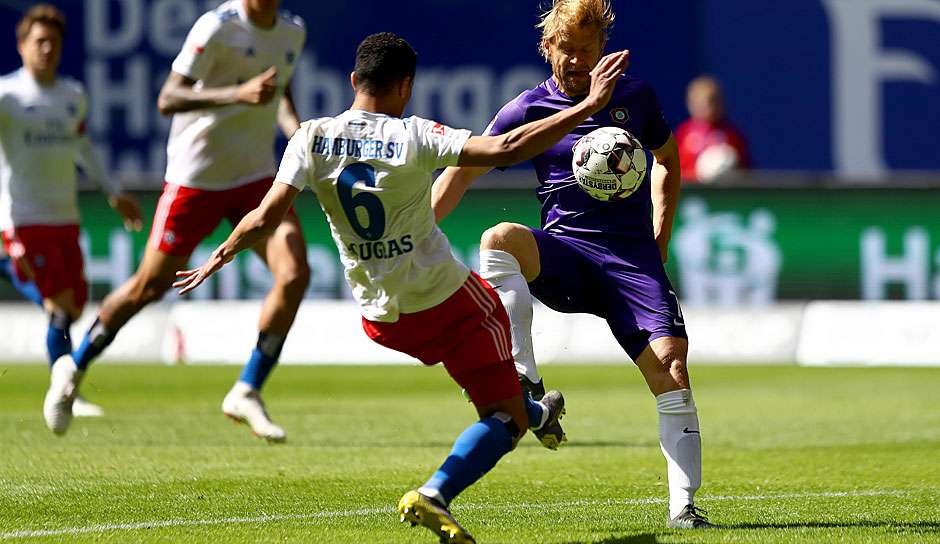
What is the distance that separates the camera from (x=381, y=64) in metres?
6.18

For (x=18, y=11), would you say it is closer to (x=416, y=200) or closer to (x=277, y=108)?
(x=277, y=108)

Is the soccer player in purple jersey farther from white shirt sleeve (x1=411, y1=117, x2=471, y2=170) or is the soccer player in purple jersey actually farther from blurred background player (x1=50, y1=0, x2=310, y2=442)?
blurred background player (x1=50, y1=0, x2=310, y2=442)

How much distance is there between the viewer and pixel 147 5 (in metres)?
21.0

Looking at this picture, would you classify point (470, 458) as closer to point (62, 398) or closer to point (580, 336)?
point (62, 398)

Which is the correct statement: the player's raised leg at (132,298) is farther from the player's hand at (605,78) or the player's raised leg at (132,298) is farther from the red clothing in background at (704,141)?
the red clothing in background at (704,141)

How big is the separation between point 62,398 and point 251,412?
1.27 metres

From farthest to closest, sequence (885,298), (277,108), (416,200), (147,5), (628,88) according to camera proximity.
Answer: (147,5)
(885,298)
(277,108)
(628,88)
(416,200)

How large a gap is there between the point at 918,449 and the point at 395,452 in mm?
2919

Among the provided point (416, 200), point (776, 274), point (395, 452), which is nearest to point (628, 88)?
point (416, 200)

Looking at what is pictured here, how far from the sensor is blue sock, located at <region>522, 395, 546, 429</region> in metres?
6.90

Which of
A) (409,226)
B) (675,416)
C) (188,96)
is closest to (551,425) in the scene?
(675,416)

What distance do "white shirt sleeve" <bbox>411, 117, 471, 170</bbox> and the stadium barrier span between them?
10020 mm

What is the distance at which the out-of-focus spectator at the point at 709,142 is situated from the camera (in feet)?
59.3

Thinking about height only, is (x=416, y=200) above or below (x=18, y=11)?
below
